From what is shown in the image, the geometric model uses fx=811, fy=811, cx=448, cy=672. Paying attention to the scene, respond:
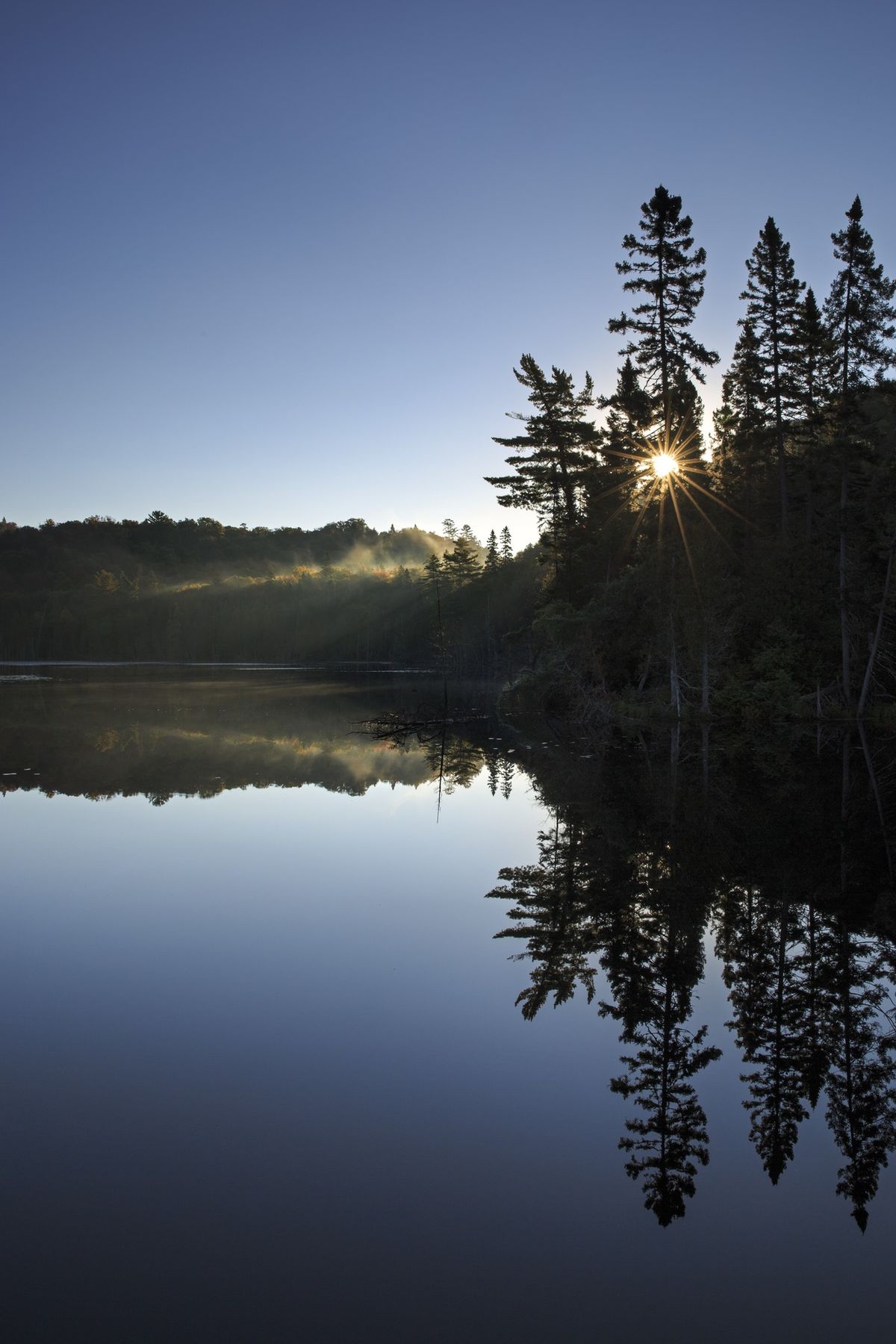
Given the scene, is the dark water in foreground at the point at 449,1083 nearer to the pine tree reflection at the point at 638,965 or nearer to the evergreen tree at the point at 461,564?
the pine tree reflection at the point at 638,965

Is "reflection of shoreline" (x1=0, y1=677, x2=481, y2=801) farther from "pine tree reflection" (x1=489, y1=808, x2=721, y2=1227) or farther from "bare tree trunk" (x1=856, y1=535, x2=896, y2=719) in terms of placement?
"bare tree trunk" (x1=856, y1=535, x2=896, y2=719)

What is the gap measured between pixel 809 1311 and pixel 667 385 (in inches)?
1235

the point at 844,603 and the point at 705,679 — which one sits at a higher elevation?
the point at 844,603

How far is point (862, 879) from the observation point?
35.4ft

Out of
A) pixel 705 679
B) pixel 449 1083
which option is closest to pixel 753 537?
pixel 705 679

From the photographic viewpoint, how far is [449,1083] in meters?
5.80

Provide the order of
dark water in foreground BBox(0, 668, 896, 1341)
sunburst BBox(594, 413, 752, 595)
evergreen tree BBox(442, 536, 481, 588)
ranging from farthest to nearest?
1. evergreen tree BBox(442, 536, 481, 588)
2. sunburst BBox(594, 413, 752, 595)
3. dark water in foreground BBox(0, 668, 896, 1341)

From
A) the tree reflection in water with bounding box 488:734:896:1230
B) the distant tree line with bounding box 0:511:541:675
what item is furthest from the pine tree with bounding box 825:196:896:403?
the distant tree line with bounding box 0:511:541:675

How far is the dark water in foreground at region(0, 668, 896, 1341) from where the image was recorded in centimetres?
389

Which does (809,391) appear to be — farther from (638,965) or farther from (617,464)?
(638,965)

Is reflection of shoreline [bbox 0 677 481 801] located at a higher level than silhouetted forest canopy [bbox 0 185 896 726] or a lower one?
lower

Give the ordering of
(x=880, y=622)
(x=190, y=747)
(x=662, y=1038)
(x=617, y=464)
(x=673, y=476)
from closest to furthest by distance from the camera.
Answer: (x=662, y=1038) < (x=880, y=622) < (x=190, y=747) < (x=673, y=476) < (x=617, y=464)

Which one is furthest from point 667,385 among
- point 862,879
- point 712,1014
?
point 712,1014

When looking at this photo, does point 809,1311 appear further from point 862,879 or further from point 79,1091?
point 862,879
